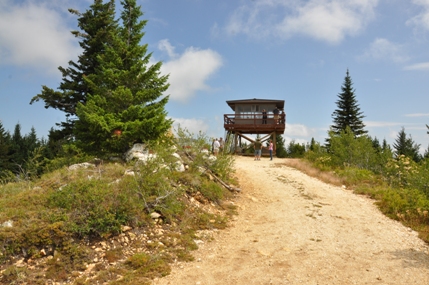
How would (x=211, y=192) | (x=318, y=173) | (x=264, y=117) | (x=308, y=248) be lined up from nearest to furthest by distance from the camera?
(x=308, y=248) → (x=211, y=192) → (x=318, y=173) → (x=264, y=117)

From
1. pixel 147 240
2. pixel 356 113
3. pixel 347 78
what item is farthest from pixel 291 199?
pixel 347 78

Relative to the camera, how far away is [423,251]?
7180mm

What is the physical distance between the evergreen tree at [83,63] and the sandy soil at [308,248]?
13.3 m

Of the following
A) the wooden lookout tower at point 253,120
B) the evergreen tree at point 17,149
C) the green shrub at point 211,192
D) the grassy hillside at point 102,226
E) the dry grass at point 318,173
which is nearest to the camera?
the grassy hillside at point 102,226

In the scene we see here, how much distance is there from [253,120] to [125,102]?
1699cm

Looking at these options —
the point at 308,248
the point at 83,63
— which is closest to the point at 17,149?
the point at 83,63

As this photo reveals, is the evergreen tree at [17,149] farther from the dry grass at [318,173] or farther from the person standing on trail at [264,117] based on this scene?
the dry grass at [318,173]

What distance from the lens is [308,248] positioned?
7.25 meters

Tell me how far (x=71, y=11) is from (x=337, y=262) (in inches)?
848

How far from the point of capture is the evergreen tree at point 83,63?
19.2 metres

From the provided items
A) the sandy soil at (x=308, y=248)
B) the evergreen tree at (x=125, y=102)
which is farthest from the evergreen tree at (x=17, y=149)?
the sandy soil at (x=308, y=248)

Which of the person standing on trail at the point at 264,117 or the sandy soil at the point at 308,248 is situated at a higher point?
the person standing on trail at the point at 264,117

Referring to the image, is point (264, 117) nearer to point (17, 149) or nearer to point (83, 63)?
point (83, 63)

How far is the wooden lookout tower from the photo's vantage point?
28.3 m
